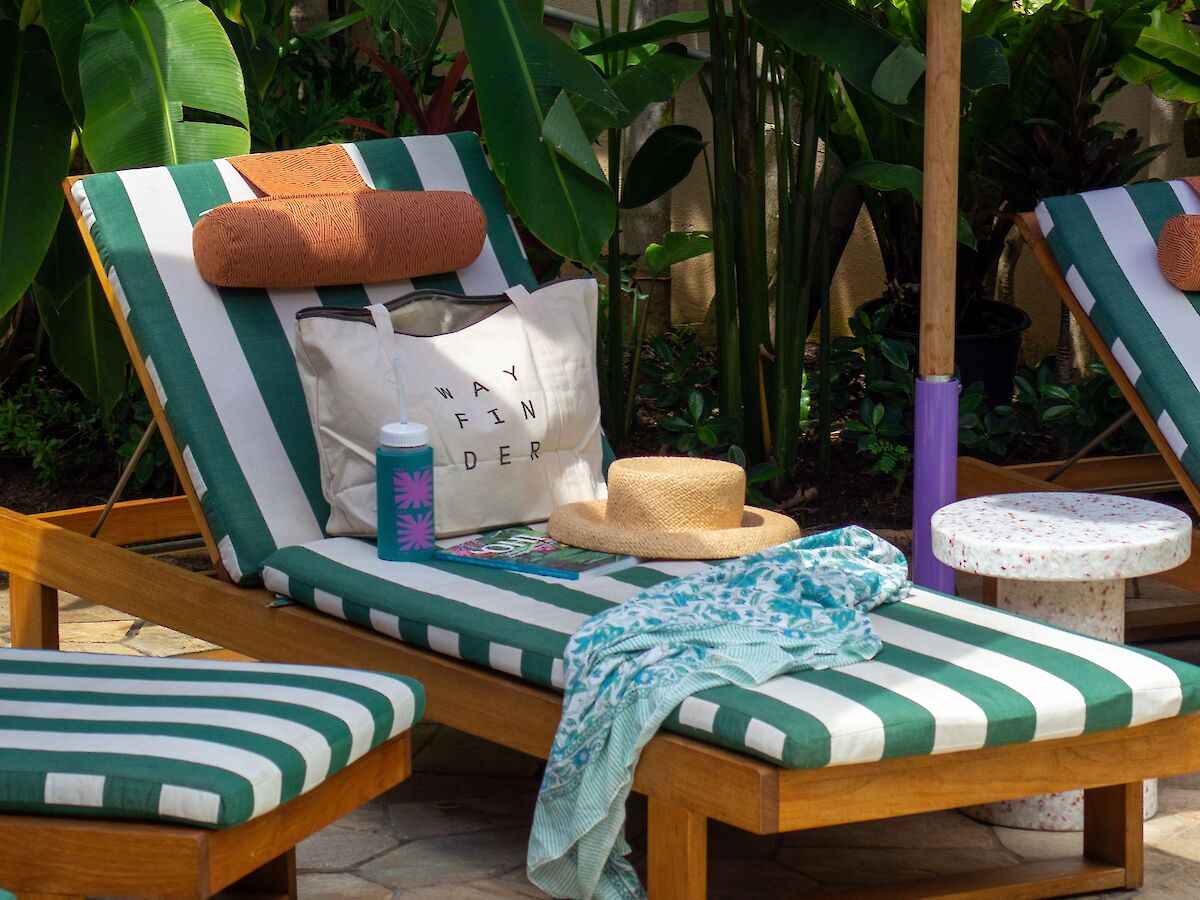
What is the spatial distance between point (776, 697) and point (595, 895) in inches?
16.2

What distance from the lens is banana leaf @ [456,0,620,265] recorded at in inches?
126

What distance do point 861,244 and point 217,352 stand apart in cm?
341

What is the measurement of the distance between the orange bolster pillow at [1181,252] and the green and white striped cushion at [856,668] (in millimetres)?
1069

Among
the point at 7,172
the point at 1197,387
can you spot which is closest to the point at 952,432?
the point at 1197,387

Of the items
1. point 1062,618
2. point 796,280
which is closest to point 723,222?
point 796,280

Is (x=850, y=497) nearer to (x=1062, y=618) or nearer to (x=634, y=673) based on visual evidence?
(x=1062, y=618)

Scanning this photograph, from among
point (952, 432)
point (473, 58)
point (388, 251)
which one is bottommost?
point (952, 432)

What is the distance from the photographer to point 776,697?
2033 mm

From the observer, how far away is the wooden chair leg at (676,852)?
2072mm

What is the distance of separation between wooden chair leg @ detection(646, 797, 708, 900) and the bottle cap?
0.84 metres

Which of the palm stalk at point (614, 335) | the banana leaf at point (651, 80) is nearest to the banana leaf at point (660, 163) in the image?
the palm stalk at point (614, 335)

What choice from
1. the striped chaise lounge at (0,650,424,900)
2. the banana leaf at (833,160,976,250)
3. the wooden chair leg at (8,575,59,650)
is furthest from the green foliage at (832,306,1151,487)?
the striped chaise lounge at (0,650,424,900)

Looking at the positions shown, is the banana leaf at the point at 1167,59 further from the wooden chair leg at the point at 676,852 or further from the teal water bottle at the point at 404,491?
Result: the wooden chair leg at the point at 676,852

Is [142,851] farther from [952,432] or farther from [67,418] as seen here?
[67,418]
